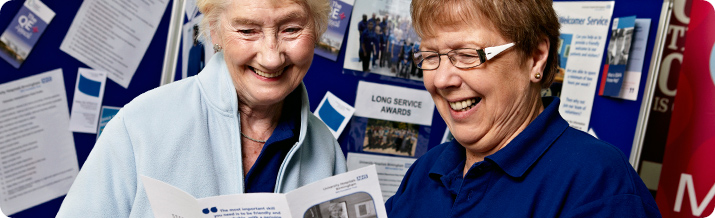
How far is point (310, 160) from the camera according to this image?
64.2 inches

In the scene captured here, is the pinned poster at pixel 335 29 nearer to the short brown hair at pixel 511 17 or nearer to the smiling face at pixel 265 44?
the smiling face at pixel 265 44

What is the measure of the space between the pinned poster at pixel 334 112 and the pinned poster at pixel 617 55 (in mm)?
1039

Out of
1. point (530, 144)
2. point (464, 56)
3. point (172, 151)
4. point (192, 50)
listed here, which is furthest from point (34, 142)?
point (530, 144)

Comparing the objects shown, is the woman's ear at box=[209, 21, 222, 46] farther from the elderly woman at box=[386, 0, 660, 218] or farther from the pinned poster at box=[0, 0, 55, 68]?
the pinned poster at box=[0, 0, 55, 68]

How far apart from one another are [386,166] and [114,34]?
3.81ft

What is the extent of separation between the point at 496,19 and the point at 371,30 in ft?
3.69

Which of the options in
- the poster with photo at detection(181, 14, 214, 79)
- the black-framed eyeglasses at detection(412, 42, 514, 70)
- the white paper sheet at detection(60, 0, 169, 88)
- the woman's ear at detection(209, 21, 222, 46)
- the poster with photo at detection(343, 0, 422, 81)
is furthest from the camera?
the poster with photo at detection(343, 0, 422, 81)

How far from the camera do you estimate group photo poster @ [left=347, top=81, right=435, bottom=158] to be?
233 centimetres

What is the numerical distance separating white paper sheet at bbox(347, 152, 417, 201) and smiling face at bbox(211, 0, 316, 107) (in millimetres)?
923

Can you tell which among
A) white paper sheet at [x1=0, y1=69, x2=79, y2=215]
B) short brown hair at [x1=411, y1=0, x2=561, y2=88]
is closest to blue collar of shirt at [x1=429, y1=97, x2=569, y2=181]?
short brown hair at [x1=411, y1=0, x2=561, y2=88]

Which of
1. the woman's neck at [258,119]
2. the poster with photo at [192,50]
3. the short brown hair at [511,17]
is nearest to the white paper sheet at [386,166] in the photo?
the poster with photo at [192,50]

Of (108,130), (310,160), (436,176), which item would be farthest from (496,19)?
(108,130)

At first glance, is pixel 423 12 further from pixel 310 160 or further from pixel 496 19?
pixel 310 160

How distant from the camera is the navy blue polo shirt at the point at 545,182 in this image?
43.1 inches
